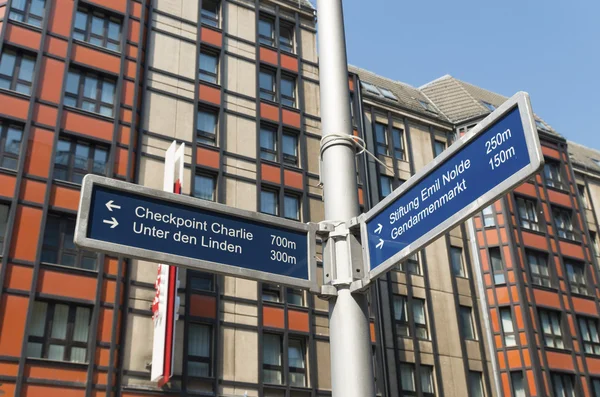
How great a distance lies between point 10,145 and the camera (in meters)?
21.5

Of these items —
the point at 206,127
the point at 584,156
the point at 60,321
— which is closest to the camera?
the point at 60,321

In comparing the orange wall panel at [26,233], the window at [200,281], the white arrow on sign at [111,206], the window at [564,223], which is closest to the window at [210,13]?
the window at [200,281]

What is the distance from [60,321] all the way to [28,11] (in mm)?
11352

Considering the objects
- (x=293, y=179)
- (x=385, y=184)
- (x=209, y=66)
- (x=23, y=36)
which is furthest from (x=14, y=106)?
(x=385, y=184)

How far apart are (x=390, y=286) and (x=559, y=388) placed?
9.14m

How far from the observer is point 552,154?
37.0m

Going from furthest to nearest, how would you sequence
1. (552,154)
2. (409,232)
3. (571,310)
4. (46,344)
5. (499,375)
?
(552,154) → (571,310) → (499,375) → (46,344) → (409,232)

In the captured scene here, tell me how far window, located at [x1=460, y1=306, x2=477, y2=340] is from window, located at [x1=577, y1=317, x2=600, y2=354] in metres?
5.80

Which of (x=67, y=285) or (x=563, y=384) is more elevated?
(x=67, y=285)

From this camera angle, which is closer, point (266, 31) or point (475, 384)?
point (475, 384)

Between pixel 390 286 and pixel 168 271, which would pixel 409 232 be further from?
pixel 390 286

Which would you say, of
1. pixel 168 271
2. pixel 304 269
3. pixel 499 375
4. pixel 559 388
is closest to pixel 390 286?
pixel 499 375

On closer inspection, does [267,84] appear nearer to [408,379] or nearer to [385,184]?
[385,184]

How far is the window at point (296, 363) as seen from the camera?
23953mm
